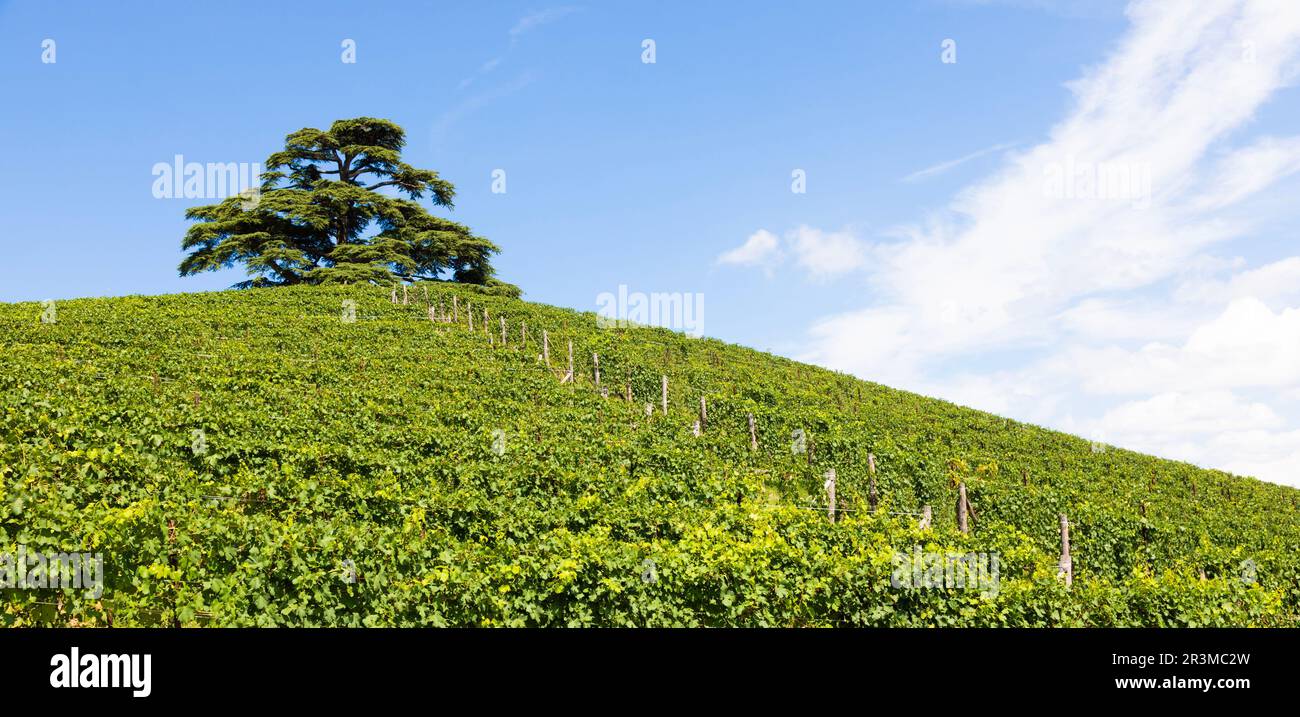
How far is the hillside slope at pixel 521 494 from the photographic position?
875cm

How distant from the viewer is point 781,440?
2520 cm

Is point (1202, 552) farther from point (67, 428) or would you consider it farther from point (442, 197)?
point (442, 197)

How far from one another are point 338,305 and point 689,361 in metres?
17.4

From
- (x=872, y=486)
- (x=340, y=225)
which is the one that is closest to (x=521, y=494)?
(x=872, y=486)

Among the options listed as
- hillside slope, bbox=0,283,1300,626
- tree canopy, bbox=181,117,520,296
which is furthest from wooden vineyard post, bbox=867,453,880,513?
tree canopy, bbox=181,117,520,296

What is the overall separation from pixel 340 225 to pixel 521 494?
41.8 m

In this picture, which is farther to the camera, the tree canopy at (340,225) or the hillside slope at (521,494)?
the tree canopy at (340,225)

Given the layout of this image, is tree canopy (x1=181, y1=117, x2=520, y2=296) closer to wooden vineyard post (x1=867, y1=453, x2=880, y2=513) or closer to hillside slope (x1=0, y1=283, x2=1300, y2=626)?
hillside slope (x1=0, y1=283, x2=1300, y2=626)

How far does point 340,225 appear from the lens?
50469 mm

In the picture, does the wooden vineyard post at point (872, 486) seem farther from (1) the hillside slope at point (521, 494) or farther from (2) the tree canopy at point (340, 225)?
(2) the tree canopy at point (340, 225)

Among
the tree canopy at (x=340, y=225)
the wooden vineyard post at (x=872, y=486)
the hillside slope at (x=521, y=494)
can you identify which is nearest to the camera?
the hillside slope at (x=521, y=494)

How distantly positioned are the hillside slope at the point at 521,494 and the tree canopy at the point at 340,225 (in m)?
11.3

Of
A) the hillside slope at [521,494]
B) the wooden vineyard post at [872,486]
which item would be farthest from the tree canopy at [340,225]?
the wooden vineyard post at [872,486]
